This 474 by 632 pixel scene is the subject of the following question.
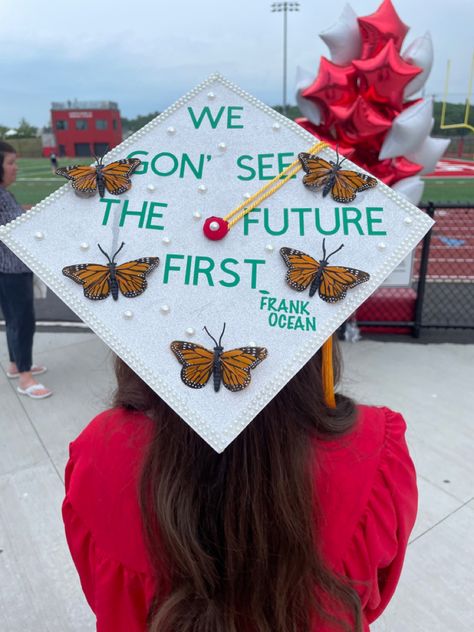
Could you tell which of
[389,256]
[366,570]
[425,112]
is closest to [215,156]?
[389,256]

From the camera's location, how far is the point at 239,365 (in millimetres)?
917

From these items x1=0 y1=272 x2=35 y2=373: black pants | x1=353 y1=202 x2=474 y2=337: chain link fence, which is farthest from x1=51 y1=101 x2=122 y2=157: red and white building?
x1=0 y1=272 x2=35 y2=373: black pants

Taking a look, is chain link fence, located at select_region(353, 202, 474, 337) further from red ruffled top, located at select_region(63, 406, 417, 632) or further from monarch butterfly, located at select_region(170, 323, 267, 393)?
monarch butterfly, located at select_region(170, 323, 267, 393)

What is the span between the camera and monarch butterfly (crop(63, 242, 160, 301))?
1.01 meters

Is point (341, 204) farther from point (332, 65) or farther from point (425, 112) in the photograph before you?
point (332, 65)

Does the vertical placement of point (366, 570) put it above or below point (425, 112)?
below

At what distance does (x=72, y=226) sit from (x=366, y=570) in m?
0.92

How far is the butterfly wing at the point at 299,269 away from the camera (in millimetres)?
989

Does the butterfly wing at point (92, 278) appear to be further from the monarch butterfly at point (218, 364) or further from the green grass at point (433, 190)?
the green grass at point (433, 190)

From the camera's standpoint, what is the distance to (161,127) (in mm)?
1150

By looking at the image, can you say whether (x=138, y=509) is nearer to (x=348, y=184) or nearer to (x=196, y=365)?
(x=196, y=365)

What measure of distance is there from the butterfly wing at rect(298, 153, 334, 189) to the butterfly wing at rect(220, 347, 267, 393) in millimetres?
389

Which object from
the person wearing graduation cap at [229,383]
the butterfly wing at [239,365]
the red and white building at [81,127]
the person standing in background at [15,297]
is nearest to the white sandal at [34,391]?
the person standing in background at [15,297]

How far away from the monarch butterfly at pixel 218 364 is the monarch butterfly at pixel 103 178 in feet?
1.31
